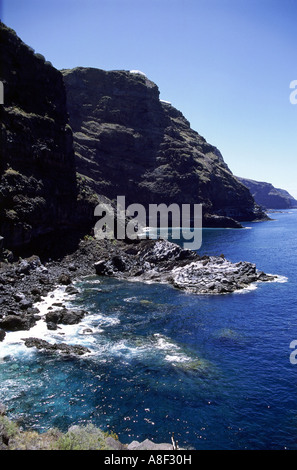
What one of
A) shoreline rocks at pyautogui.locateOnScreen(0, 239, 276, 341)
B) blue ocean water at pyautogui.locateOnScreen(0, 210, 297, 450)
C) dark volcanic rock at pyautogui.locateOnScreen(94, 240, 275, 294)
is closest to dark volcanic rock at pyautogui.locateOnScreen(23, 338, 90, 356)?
blue ocean water at pyautogui.locateOnScreen(0, 210, 297, 450)

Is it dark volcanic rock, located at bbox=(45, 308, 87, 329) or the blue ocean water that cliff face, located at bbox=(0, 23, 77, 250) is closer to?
the blue ocean water

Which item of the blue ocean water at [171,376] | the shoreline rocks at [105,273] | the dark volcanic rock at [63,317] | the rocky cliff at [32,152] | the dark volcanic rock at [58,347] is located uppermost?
the rocky cliff at [32,152]

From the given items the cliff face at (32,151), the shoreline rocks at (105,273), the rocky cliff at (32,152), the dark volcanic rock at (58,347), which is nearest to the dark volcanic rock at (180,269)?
the shoreline rocks at (105,273)

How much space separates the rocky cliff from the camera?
69.6 metres

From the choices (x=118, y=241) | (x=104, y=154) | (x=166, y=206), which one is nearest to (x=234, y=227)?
(x=166, y=206)

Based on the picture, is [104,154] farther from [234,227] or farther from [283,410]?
[283,410]

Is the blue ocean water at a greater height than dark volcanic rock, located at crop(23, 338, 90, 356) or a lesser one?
lesser

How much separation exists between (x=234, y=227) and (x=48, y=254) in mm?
128731

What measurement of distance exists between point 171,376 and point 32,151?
67761mm

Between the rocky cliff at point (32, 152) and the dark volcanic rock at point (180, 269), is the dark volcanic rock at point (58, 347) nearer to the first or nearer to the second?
the dark volcanic rock at point (180, 269)

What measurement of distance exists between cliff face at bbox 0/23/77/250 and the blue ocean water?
29698 millimetres

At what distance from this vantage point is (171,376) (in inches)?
1134

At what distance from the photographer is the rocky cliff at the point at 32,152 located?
6962cm
